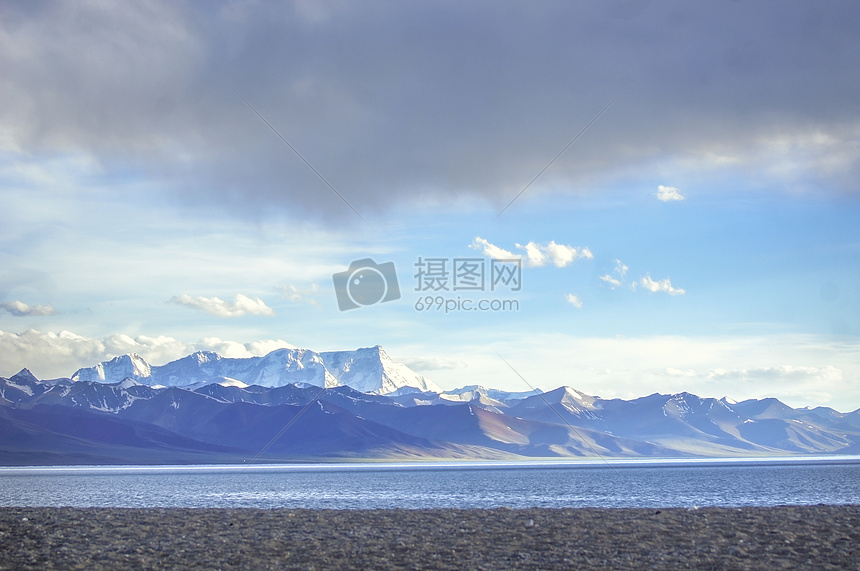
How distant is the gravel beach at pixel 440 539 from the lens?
1362 inches

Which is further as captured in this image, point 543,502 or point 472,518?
point 543,502

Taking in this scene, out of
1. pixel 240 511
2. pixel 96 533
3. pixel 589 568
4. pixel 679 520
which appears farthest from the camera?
pixel 240 511

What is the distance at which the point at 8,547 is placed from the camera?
38781 millimetres

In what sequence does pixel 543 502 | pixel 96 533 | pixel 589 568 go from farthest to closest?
pixel 543 502 < pixel 96 533 < pixel 589 568

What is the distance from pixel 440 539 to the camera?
134 ft

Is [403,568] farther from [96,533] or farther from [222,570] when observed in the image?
[96,533]

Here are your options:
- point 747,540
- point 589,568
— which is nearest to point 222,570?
point 589,568

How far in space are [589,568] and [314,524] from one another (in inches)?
772

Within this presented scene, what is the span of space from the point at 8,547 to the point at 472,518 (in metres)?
25.2

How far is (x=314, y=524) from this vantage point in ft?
154

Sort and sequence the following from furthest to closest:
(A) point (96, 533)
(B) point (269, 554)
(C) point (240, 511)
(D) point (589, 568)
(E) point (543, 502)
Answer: (E) point (543, 502) < (C) point (240, 511) < (A) point (96, 533) < (B) point (269, 554) < (D) point (589, 568)

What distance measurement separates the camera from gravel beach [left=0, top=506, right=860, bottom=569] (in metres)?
34.6

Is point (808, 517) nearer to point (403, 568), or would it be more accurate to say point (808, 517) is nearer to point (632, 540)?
point (632, 540)

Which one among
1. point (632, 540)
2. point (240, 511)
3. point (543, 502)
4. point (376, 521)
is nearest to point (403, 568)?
point (632, 540)
